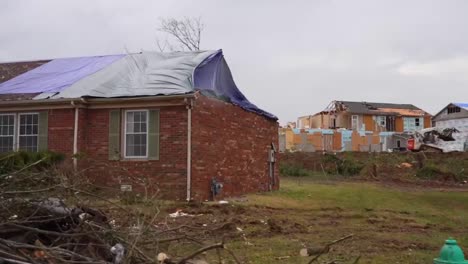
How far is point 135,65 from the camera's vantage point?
18.9 meters

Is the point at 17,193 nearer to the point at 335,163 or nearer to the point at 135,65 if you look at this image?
the point at 135,65

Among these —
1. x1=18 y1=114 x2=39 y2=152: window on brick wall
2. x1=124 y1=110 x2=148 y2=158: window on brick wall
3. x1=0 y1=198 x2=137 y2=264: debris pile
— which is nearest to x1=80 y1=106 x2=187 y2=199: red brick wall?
x1=124 y1=110 x2=148 y2=158: window on brick wall

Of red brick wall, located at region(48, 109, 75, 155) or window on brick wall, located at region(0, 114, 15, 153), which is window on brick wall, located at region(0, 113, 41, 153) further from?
red brick wall, located at region(48, 109, 75, 155)

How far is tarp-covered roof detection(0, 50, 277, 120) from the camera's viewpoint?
656 inches

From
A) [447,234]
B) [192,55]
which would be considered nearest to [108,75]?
[192,55]

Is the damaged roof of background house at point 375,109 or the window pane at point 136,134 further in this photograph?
the damaged roof of background house at point 375,109

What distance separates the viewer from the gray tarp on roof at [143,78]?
16.4m

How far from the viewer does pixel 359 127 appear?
7125cm

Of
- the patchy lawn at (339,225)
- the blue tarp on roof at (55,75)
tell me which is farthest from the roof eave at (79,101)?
the patchy lawn at (339,225)

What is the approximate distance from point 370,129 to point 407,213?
58126mm

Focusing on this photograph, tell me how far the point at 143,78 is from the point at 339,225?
8316mm

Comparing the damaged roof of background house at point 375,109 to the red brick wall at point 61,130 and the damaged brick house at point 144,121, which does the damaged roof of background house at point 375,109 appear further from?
the red brick wall at point 61,130

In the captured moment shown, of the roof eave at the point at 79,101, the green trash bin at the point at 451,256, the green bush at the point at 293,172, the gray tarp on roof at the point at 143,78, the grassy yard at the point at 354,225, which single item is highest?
the gray tarp on roof at the point at 143,78

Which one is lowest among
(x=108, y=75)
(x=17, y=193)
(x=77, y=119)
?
(x=17, y=193)
